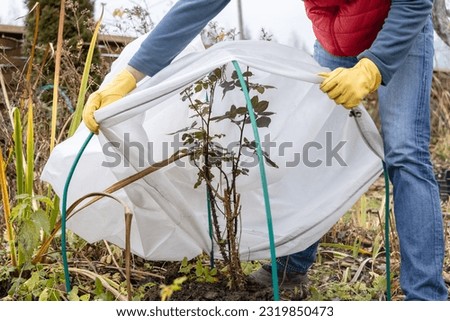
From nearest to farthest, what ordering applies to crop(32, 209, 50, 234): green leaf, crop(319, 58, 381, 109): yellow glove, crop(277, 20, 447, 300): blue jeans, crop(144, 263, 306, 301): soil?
crop(319, 58, 381, 109): yellow glove → crop(277, 20, 447, 300): blue jeans → crop(144, 263, 306, 301): soil → crop(32, 209, 50, 234): green leaf

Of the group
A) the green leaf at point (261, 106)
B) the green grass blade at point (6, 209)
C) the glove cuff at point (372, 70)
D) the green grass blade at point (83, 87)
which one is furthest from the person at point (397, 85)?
the green grass blade at point (6, 209)

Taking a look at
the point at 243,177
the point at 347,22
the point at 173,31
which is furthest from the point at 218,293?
the point at 347,22

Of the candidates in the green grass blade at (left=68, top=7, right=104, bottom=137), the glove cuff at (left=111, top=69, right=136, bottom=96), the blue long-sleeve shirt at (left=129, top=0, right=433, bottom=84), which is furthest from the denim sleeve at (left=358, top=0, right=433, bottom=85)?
the green grass blade at (left=68, top=7, right=104, bottom=137)

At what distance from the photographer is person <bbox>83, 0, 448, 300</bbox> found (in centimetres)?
171

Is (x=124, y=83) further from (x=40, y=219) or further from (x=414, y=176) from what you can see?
(x=414, y=176)

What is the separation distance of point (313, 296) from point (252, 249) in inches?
9.9

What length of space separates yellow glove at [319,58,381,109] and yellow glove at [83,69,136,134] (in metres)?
0.57

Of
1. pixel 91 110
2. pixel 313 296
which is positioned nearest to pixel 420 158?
pixel 313 296

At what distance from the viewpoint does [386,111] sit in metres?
1.82

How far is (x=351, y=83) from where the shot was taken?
5.35 ft

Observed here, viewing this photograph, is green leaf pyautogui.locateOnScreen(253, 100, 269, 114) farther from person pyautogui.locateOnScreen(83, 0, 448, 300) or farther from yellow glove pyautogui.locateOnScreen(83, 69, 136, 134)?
yellow glove pyautogui.locateOnScreen(83, 69, 136, 134)

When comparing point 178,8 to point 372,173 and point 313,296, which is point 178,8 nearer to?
point 372,173

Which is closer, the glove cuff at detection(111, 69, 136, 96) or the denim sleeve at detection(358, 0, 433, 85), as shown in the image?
the denim sleeve at detection(358, 0, 433, 85)

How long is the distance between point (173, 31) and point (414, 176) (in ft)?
2.64
